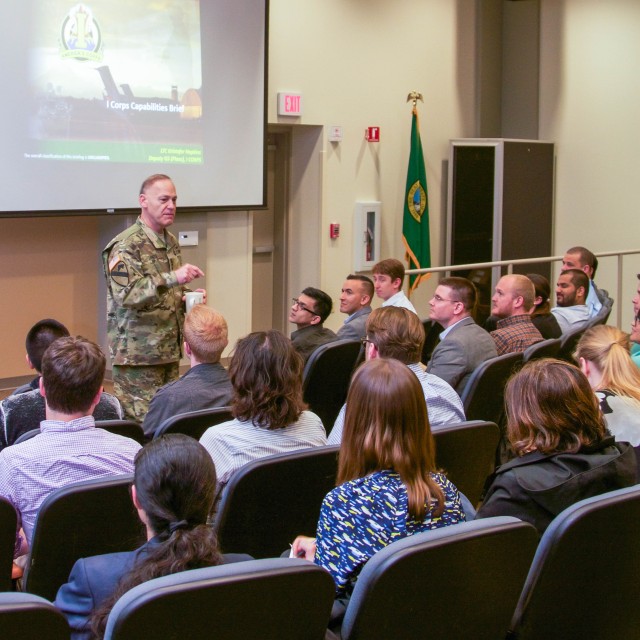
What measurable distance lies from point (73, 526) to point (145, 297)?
2312mm

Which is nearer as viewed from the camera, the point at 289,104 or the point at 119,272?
the point at 119,272

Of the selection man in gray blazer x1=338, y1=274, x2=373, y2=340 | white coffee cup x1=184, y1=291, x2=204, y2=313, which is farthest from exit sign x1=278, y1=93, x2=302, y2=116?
white coffee cup x1=184, y1=291, x2=204, y2=313

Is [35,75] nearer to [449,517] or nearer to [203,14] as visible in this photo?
[203,14]

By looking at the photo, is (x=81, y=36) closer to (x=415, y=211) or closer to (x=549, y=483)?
(x=415, y=211)

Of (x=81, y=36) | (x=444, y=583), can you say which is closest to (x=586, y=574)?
(x=444, y=583)

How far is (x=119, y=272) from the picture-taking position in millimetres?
4414

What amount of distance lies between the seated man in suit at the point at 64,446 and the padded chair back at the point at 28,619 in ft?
2.82

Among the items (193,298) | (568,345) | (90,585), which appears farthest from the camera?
(568,345)

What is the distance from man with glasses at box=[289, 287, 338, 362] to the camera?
4.86 m

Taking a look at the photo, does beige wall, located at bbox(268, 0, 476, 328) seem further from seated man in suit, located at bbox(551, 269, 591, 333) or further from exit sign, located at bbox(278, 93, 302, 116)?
seated man in suit, located at bbox(551, 269, 591, 333)

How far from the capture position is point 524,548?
1894mm

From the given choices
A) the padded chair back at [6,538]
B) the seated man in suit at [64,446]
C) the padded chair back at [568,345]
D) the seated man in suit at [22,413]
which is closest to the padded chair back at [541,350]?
the padded chair back at [568,345]

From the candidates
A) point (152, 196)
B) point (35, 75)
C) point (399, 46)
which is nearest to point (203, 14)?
point (35, 75)

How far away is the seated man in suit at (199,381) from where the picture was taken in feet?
10.8
